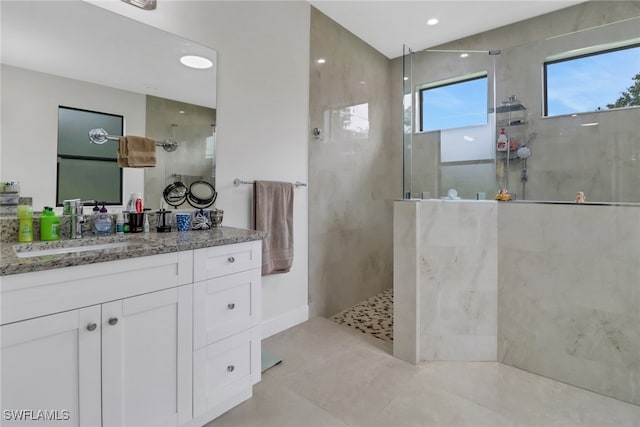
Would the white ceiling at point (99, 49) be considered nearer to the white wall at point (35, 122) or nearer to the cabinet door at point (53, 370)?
the white wall at point (35, 122)

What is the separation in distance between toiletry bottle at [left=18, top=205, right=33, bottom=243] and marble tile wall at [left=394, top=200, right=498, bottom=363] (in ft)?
6.55

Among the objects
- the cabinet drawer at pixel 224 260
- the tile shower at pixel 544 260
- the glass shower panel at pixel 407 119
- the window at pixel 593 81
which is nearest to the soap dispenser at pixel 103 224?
the cabinet drawer at pixel 224 260

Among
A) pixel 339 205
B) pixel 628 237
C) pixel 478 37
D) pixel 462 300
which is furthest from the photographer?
pixel 478 37

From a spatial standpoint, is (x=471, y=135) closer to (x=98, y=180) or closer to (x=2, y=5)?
(x=98, y=180)

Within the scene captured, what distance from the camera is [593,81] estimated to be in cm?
236

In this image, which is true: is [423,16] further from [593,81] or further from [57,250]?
[57,250]

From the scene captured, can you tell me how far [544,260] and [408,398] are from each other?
117 centimetres

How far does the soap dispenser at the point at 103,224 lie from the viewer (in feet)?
5.10

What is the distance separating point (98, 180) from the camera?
163 cm

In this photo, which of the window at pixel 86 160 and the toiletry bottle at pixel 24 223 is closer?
the toiletry bottle at pixel 24 223

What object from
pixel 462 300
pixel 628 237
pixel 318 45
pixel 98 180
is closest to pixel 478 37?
pixel 318 45

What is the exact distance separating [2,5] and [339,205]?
248 cm

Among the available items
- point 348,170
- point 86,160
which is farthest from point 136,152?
point 348,170

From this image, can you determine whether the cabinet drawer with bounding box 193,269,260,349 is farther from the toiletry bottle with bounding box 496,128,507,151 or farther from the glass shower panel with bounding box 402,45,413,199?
the toiletry bottle with bounding box 496,128,507,151
